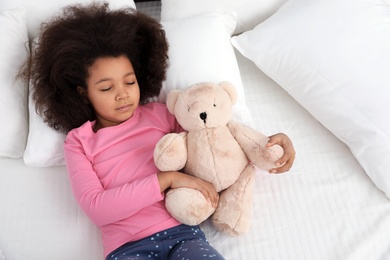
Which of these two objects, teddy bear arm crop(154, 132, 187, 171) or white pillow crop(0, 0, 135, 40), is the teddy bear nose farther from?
Answer: white pillow crop(0, 0, 135, 40)

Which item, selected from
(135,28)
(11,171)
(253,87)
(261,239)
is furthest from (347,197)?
(11,171)

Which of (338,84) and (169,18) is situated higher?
(169,18)

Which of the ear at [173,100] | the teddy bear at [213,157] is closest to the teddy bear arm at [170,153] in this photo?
the teddy bear at [213,157]

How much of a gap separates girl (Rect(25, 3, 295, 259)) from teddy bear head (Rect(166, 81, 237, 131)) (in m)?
0.12

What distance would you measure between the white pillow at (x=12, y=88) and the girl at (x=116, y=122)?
0.07 metres

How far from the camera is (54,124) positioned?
3.58ft

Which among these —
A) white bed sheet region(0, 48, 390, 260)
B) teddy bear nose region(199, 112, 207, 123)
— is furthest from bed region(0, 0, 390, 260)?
teddy bear nose region(199, 112, 207, 123)

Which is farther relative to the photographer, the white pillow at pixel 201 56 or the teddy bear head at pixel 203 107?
the white pillow at pixel 201 56

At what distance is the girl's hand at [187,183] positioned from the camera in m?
0.93

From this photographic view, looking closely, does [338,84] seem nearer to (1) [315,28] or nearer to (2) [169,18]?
(1) [315,28]

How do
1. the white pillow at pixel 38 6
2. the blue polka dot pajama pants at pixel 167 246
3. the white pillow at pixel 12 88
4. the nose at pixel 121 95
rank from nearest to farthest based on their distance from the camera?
the blue polka dot pajama pants at pixel 167 246 < the nose at pixel 121 95 < the white pillow at pixel 12 88 < the white pillow at pixel 38 6

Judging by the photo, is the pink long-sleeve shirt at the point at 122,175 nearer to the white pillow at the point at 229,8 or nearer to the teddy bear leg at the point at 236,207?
the teddy bear leg at the point at 236,207

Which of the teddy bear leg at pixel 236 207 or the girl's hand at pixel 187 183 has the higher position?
the girl's hand at pixel 187 183

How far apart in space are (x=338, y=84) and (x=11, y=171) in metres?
0.94
